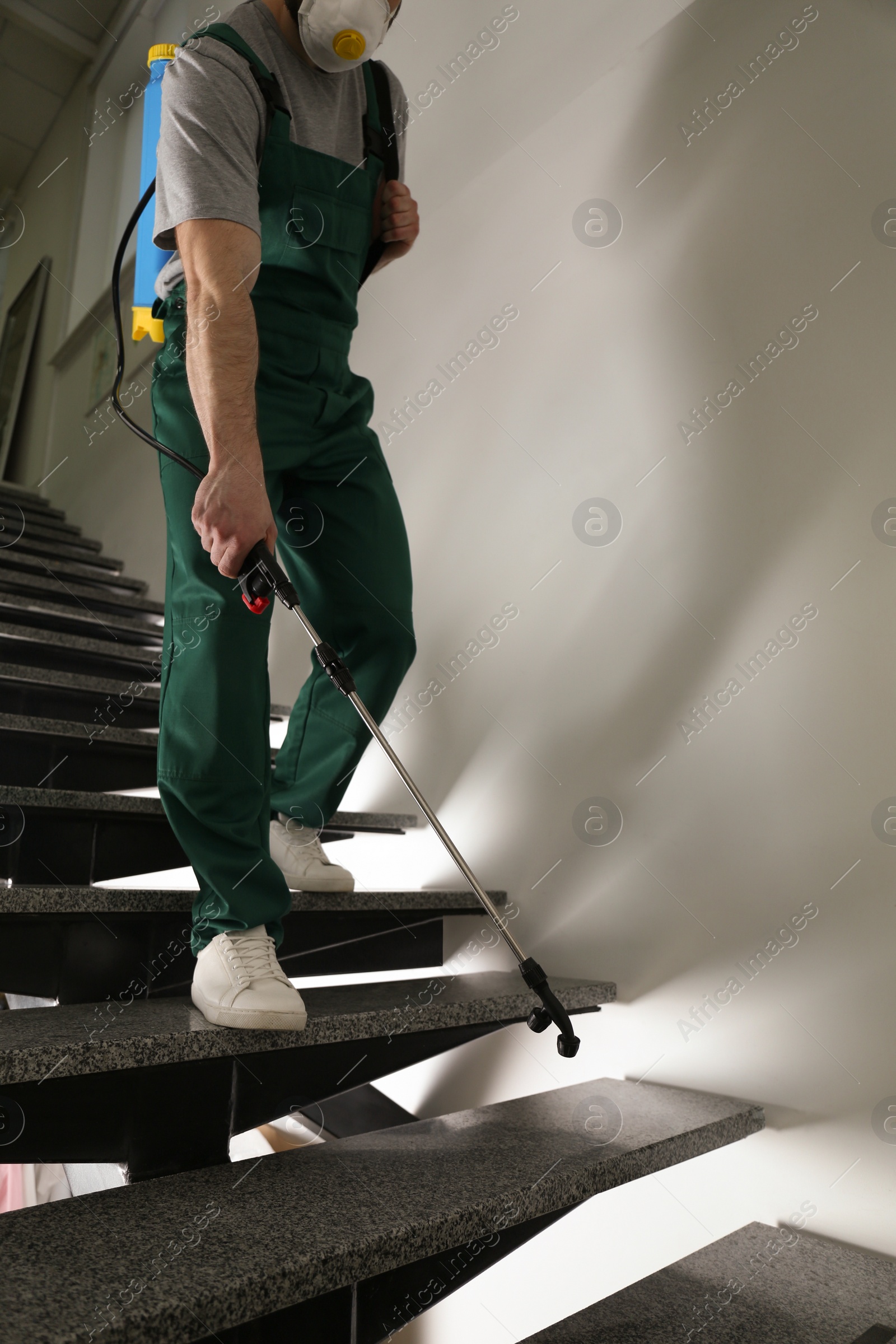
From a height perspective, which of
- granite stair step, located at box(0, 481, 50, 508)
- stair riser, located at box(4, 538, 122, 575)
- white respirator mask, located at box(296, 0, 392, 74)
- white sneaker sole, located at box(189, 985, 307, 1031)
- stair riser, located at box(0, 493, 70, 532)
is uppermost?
granite stair step, located at box(0, 481, 50, 508)

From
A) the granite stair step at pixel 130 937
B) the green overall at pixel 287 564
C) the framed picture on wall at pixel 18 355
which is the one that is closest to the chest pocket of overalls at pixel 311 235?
the green overall at pixel 287 564

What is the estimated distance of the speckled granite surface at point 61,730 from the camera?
60.8 inches

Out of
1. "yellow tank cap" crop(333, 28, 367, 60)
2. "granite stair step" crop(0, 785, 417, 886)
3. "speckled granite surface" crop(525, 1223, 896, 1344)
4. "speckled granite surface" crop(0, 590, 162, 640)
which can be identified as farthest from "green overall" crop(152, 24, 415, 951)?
"speckled granite surface" crop(0, 590, 162, 640)

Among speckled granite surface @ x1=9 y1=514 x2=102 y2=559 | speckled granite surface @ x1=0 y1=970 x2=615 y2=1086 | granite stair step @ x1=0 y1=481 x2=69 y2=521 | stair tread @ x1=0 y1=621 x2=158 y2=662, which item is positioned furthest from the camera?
granite stair step @ x1=0 y1=481 x2=69 y2=521

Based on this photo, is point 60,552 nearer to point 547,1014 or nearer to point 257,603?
point 257,603

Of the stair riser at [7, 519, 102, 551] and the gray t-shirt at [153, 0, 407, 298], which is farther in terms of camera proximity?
the stair riser at [7, 519, 102, 551]

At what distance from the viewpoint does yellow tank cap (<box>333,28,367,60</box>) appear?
1.25m

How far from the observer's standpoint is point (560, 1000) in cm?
137

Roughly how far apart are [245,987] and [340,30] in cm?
124

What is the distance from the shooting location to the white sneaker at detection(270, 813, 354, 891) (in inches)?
58.5

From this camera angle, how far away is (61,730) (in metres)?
1.58

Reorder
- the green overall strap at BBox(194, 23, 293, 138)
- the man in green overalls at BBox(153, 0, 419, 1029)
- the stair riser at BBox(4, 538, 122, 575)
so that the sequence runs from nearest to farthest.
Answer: the man in green overalls at BBox(153, 0, 419, 1029)
the green overall strap at BBox(194, 23, 293, 138)
the stair riser at BBox(4, 538, 122, 575)

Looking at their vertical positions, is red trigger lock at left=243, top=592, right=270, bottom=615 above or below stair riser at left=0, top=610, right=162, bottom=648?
below

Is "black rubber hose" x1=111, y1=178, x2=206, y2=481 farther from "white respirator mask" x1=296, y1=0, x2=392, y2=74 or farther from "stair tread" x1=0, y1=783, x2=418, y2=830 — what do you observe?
"stair tread" x1=0, y1=783, x2=418, y2=830
